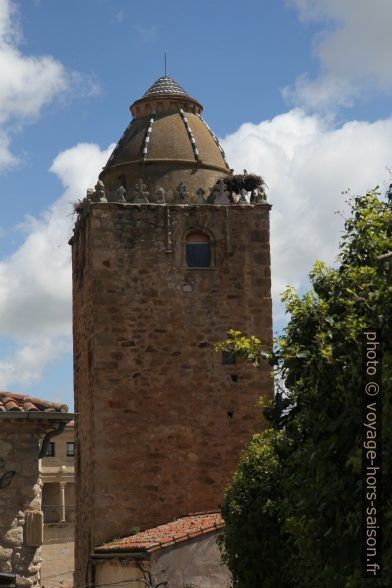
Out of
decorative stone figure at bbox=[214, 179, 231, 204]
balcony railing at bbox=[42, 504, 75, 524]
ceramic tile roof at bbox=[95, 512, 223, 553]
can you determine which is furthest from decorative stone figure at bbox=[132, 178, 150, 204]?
balcony railing at bbox=[42, 504, 75, 524]

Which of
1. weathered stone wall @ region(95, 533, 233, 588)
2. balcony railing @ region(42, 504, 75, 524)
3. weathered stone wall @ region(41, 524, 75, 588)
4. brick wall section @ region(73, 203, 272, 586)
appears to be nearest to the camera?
weathered stone wall @ region(95, 533, 233, 588)

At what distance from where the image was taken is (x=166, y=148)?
28.5 m

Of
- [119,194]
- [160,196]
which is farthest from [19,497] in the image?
[160,196]

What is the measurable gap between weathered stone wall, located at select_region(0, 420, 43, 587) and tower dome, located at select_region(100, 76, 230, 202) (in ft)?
43.3

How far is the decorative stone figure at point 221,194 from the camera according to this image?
91.1 ft

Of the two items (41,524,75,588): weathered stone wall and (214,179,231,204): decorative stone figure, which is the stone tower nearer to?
(214,179,231,204): decorative stone figure

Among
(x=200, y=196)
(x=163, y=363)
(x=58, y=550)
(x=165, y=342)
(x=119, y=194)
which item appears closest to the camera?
(x=163, y=363)

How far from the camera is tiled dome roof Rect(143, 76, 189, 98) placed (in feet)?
96.5

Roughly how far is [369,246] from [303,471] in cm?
266

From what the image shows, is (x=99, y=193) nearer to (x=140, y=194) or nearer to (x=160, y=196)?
(x=140, y=194)

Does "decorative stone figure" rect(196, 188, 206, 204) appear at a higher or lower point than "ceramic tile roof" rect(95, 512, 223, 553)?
higher

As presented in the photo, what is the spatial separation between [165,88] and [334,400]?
18208 millimetres

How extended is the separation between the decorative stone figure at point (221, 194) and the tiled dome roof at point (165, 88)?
2.96 meters

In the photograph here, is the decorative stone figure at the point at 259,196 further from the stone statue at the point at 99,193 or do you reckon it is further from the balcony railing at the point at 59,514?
the balcony railing at the point at 59,514
